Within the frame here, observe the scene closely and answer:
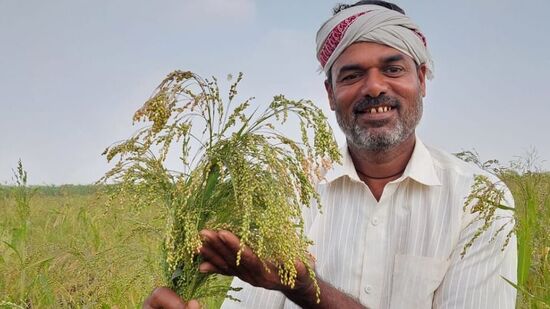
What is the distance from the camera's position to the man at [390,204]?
3146 millimetres

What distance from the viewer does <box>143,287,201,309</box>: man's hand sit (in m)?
2.25

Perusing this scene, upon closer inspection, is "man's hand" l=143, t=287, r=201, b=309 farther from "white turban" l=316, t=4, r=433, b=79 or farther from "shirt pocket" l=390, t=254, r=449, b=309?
"white turban" l=316, t=4, r=433, b=79

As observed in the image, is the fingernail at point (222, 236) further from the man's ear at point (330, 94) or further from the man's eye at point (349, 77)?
the man's ear at point (330, 94)

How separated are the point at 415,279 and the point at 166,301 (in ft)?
4.87

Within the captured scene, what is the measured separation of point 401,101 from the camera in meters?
3.42

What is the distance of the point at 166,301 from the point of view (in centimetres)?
225

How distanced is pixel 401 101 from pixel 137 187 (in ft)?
→ 5.72

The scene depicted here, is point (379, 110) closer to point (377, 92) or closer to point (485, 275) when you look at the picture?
point (377, 92)

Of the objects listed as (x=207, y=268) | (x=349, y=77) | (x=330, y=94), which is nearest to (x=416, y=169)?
(x=349, y=77)

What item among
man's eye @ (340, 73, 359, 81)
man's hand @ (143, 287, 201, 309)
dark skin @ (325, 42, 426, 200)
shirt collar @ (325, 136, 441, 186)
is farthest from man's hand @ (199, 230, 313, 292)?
man's eye @ (340, 73, 359, 81)

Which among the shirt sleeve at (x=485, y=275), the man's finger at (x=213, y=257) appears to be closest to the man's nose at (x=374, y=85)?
A: the shirt sleeve at (x=485, y=275)

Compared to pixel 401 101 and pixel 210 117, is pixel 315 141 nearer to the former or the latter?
pixel 210 117

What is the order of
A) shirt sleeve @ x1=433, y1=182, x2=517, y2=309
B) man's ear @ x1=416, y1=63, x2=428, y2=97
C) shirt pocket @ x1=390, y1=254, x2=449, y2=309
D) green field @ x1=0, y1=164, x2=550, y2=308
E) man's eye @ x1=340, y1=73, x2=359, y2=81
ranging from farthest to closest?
man's ear @ x1=416, y1=63, x2=428, y2=97
man's eye @ x1=340, y1=73, x2=359, y2=81
shirt pocket @ x1=390, y1=254, x2=449, y2=309
shirt sleeve @ x1=433, y1=182, x2=517, y2=309
green field @ x1=0, y1=164, x2=550, y2=308

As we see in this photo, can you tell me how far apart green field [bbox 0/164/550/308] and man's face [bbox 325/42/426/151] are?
2.18 ft
